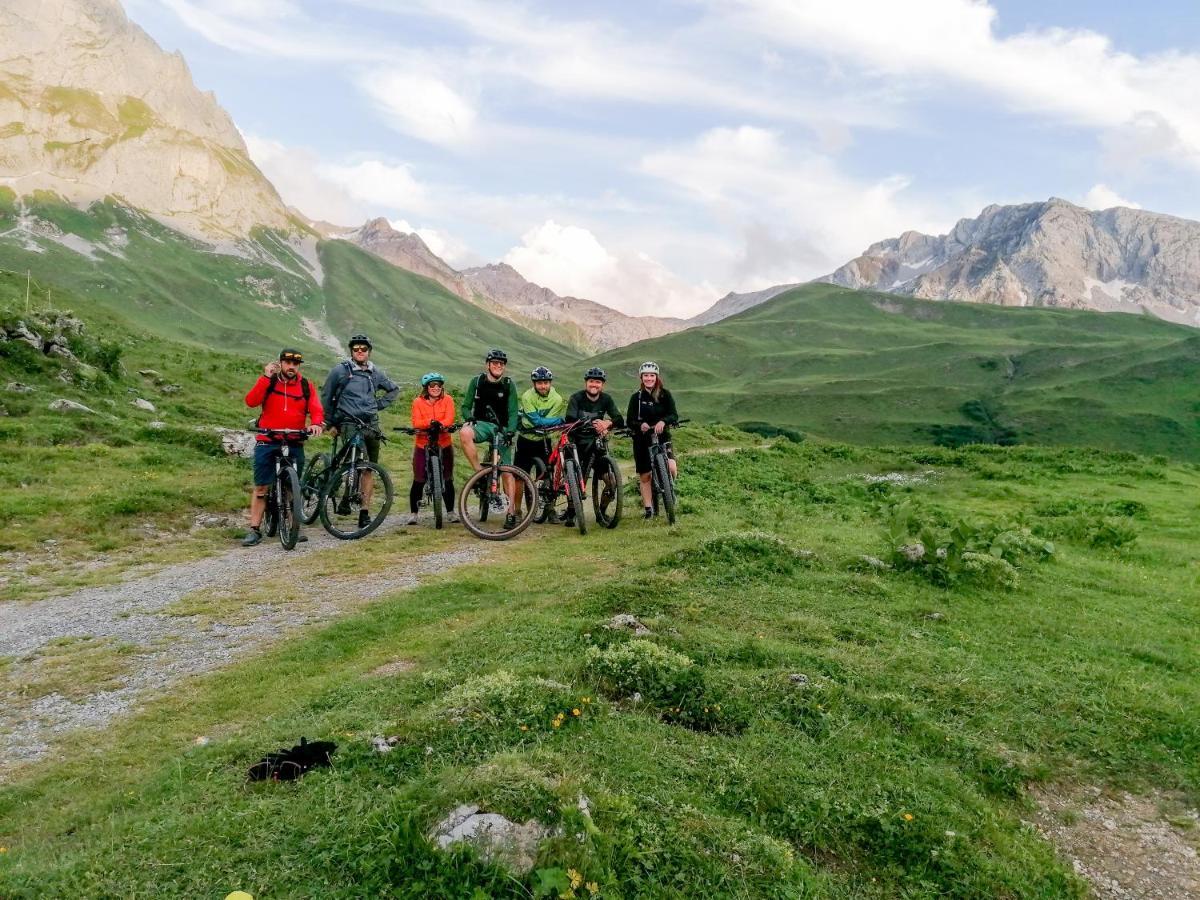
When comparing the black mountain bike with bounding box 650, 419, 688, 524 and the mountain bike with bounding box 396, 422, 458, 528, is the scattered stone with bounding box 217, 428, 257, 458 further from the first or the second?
the black mountain bike with bounding box 650, 419, 688, 524

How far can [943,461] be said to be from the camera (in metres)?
33.5

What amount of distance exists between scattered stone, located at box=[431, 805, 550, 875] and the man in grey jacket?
11.2 metres

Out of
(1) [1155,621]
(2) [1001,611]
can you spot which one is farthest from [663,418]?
(1) [1155,621]

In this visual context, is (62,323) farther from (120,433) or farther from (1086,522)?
(1086,522)

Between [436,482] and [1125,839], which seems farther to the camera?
[436,482]

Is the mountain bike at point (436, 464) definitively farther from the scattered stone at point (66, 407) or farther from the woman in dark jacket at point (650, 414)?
the scattered stone at point (66, 407)

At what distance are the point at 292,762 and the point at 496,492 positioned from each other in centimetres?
1012

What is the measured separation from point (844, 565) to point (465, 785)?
8.86 metres

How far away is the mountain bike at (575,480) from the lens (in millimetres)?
15570

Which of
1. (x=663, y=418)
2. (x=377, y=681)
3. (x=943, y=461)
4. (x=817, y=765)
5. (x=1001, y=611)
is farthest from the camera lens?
(x=943, y=461)

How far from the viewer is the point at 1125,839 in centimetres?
551

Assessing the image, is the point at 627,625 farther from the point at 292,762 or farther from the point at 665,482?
the point at 665,482

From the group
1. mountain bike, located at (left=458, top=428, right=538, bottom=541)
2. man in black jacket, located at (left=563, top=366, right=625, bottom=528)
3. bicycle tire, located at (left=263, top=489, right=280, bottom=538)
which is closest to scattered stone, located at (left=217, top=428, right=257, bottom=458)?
bicycle tire, located at (left=263, top=489, right=280, bottom=538)

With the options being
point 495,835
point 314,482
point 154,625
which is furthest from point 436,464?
point 495,835
